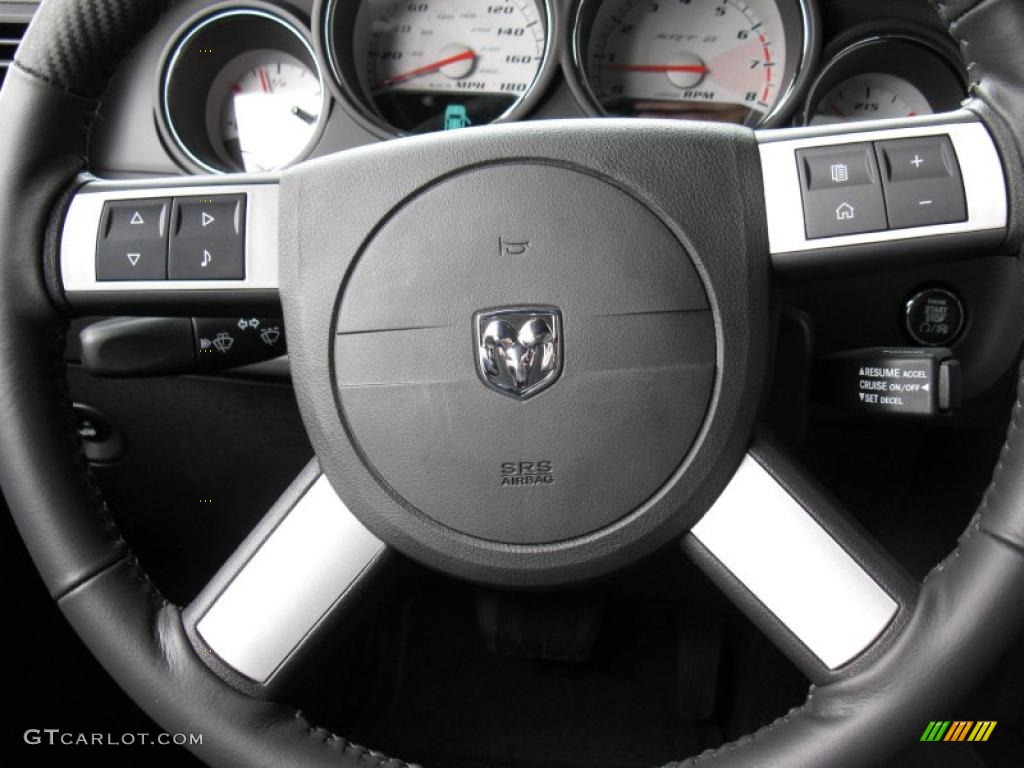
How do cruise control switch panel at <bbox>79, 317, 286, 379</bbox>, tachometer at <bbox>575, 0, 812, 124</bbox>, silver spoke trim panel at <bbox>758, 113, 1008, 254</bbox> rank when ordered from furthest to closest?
1. tachometer at <bbox>575, 0, 812, 124</bbox>
2. cruise control switch panel at <bbox>79, 317, 286, 379</bbox>
3. silver spoke trim panel at <bbox>758, 113, 1008, 254</bbox>

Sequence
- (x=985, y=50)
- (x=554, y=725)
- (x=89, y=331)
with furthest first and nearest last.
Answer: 1. (x=554, y=725)
2. (x=89, y=331)
3. (x=985, y=50)

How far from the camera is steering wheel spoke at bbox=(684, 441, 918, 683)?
0.74m

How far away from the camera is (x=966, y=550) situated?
734mm

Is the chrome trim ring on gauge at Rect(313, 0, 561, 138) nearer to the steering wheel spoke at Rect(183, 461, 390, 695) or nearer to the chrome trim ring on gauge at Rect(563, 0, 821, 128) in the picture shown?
the chrome trim ring on gauge at Rect(563, 0, 821, 128)

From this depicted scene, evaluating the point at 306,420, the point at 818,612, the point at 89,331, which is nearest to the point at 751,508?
the point at 818,612

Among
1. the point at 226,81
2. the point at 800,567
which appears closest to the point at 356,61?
the point at 226,81

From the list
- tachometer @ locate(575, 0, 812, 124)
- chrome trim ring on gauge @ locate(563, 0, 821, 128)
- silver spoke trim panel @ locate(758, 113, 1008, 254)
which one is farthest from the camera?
tachometer @ locate(575, 0, 812, 124)

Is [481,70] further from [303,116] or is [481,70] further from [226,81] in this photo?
[226,81]

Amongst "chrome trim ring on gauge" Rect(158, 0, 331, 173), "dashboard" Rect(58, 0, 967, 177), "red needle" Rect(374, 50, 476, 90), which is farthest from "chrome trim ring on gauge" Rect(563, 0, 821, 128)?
"chrome trim ring on gauge" Rect(158, 0, 331, 173)

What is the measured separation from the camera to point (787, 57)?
1.36 m

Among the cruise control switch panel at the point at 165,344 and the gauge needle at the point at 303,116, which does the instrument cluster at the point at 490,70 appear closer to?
the gauge needle at the point at 303,116

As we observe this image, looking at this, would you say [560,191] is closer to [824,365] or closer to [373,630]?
[824,365]

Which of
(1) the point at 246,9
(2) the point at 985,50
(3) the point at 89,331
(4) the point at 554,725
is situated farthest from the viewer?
(4) the point at 554,725

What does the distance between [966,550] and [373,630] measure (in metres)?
1.09
